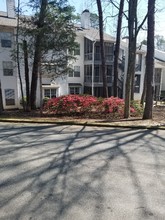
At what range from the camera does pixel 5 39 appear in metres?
A: 19.2

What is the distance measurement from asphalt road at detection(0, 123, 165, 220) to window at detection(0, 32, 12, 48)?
584 inches

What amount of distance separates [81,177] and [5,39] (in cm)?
1850

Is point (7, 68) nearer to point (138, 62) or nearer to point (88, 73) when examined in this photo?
point (88, 73)

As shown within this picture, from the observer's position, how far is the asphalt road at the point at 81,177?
306 cm

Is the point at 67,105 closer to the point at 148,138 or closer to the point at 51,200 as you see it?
the point at 148,138

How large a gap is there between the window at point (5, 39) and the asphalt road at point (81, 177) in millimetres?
14831

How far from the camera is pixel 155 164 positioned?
4801 millimetres

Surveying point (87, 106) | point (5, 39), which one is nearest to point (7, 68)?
point (5, 39)

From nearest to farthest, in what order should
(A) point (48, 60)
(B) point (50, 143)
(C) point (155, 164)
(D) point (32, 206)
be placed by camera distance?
(D) point (32, 206), (C) point (155, 164), (B) point (50, 143), (A) point (48, 60)

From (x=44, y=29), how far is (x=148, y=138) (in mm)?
9183

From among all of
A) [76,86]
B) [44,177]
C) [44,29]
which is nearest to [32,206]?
[44,177]

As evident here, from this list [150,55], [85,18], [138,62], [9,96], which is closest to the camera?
[150,55]

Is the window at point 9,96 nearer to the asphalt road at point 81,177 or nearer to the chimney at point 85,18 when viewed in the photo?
the chimney at point 85,18

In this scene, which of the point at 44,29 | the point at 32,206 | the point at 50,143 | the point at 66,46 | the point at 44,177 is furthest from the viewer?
the point at 66,46
